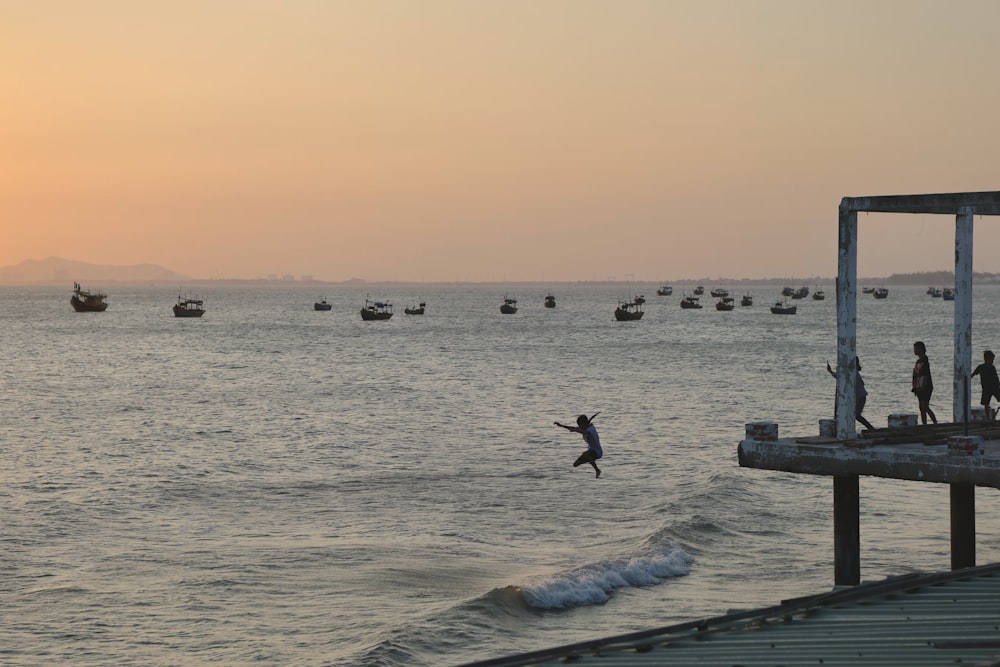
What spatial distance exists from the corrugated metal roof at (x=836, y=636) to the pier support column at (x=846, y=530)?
19.2 feet

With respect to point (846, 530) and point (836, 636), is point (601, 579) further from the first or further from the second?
point (836, 636)

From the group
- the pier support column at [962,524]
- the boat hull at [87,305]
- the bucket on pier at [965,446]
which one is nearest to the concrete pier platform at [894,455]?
the bucket on pier at [965,446]

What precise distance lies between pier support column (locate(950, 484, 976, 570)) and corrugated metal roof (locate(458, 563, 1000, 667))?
7.30 meters

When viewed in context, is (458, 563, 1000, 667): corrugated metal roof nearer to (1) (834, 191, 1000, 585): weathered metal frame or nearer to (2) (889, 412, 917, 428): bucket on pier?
(1) (834, 191, 1000, 585): weathered metal frame

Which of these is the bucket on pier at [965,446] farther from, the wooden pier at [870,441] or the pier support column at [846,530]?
the pier support column at [846,530]

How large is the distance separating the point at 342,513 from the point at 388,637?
11124 millimetres

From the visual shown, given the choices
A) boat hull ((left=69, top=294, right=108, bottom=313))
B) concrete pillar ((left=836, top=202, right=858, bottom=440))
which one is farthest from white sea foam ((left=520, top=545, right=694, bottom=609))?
boat hull ((left=69, top=294, right=108, bottom=313))

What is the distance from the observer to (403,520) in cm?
2883

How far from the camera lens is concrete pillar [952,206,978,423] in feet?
54.6

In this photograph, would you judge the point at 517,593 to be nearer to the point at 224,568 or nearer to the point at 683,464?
the point at 224,568

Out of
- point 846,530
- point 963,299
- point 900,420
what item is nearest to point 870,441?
point 846,530

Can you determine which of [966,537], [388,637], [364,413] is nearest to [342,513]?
[388,637]

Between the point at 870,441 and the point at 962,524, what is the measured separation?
2.96 m

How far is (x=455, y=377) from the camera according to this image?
255 ft
